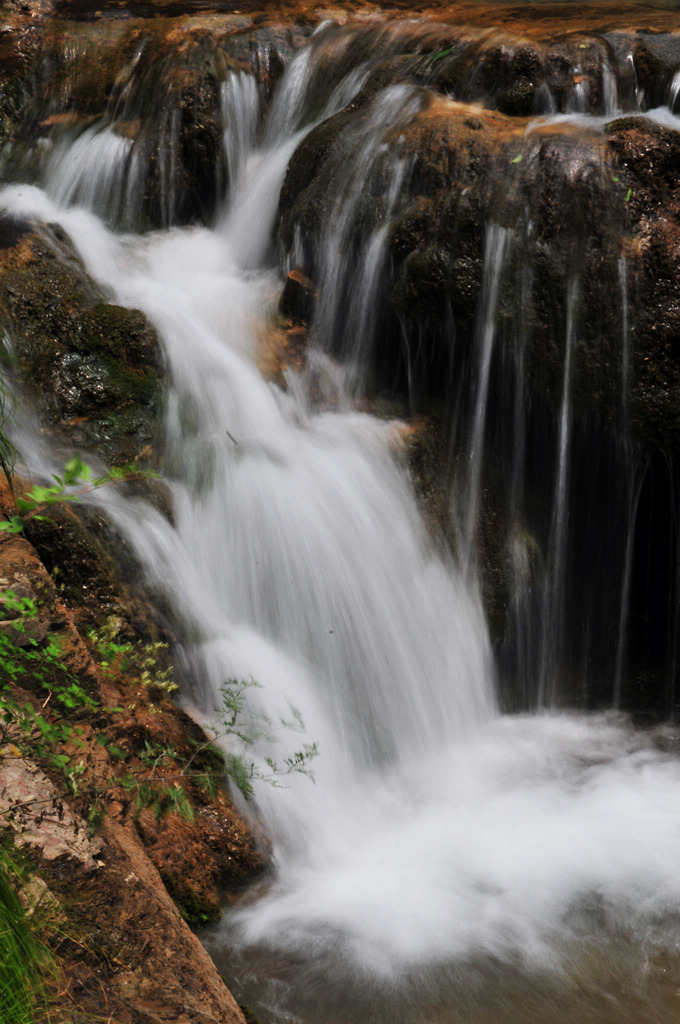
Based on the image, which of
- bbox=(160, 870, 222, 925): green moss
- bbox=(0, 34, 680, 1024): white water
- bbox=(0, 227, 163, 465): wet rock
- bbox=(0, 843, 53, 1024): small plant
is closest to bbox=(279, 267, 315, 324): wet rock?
bbox=(0, 34, 680, 1024): white water

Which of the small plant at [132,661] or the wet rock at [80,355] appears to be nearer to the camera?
the small plant at [132,661]

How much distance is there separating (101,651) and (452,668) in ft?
7.87

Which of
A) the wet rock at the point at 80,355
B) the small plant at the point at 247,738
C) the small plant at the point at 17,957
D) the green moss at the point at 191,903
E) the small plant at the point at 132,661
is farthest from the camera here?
the wet rock at the point at 80,355

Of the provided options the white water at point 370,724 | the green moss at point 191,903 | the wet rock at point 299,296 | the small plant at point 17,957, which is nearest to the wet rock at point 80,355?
the white water at point 370,724

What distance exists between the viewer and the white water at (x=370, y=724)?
12.0 ft

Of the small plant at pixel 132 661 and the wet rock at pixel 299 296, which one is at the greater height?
the wet rock at pixel 299 296

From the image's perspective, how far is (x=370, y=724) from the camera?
473 centimetres

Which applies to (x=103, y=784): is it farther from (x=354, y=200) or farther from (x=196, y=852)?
(x=354, y=200)

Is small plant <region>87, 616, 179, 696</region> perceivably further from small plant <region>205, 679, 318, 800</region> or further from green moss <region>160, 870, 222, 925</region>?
green moss <region>160, 870, 222, 925</region>

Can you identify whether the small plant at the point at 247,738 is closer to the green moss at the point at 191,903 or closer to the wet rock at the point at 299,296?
the green moss at the point at 191,903

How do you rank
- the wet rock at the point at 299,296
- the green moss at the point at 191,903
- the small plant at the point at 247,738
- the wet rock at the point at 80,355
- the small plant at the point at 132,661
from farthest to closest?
the wet rock at the point at 299,296, the wet rock at the point at 80,355, the small plant at the point at 247,738, the small plant at the point at 132,661, the green moss at the point at 191,903

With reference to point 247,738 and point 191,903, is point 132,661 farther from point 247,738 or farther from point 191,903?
point 191,903

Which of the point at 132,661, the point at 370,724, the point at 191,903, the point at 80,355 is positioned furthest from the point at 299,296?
the point at 191,903

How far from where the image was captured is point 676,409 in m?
5.11
